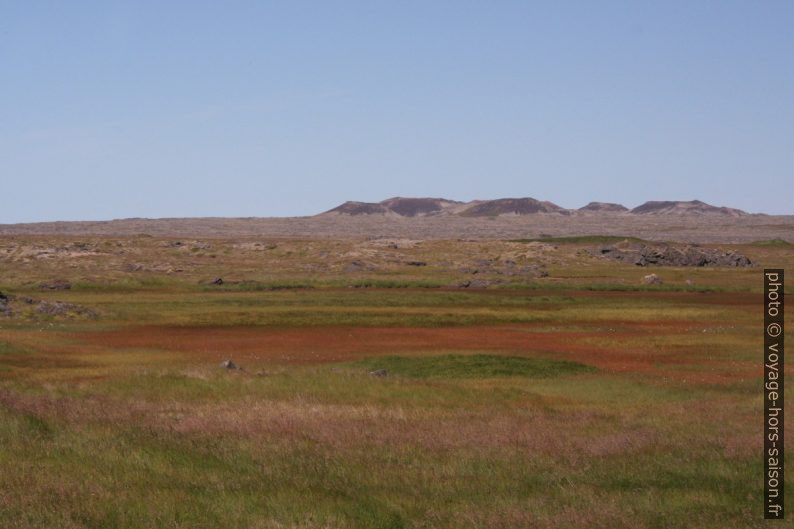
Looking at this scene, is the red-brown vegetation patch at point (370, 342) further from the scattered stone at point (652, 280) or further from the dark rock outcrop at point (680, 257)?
the dark rock outcrop at point (680, 257)

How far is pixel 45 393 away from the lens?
26.4 m

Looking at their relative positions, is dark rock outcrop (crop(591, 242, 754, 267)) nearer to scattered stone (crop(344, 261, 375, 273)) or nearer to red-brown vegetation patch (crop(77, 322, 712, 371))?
scattered stone (crop(344, 261, 375, 273))

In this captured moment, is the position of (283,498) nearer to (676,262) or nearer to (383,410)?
(383,410)

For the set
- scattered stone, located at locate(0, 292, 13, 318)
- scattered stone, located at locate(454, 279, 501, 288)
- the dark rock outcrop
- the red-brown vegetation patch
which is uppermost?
the dark rock outcrop

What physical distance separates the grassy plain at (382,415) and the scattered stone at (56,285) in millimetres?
17191

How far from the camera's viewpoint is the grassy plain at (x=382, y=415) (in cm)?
1288

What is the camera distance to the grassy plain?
12875mm

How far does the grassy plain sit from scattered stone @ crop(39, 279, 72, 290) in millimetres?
17191

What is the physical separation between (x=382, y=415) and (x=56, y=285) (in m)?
70.5

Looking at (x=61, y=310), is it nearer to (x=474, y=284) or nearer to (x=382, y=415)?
(x=382, y=415)

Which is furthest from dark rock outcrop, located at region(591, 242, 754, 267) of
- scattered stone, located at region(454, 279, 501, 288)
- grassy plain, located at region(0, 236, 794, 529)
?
grassy plain, located at region(0, 236, 794, 529)

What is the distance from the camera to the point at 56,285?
86.4 meters

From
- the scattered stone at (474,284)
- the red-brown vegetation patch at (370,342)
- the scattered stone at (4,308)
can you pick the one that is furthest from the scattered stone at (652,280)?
the scattered stone at (4,308)

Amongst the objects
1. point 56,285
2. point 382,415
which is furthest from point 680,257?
point 382,415
